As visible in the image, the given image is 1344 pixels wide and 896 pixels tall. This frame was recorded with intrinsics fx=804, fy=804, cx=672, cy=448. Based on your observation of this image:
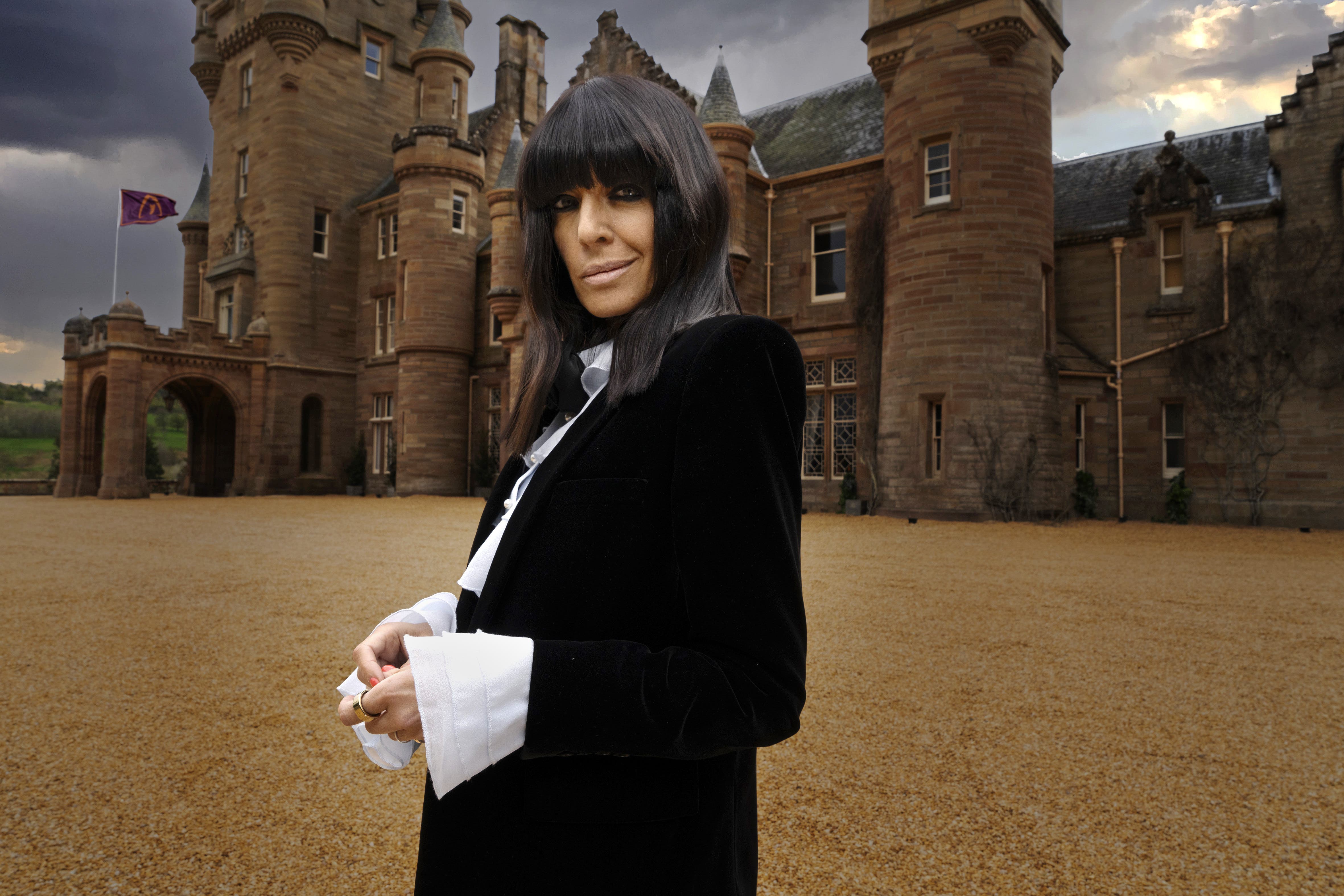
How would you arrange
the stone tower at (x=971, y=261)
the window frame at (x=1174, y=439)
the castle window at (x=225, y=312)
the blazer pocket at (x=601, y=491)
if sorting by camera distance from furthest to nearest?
the castle window at (x=225, y=312)
the window frame at (x=1174, y=439)
the stone tower at (x=971, y=261)
the blazer pocket at (x=601, y=491)

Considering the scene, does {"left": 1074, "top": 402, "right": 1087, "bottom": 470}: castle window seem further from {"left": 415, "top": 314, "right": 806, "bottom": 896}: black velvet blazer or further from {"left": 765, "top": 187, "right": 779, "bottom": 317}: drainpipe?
{"left": 415, "top": 314, "right": 806, "bottom": 896}: black velvet blazer

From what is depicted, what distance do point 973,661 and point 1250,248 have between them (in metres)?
14.4

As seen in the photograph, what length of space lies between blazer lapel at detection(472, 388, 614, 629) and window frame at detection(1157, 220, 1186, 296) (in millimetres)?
17879

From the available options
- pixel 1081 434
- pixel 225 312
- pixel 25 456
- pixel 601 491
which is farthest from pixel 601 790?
pixel 25 456

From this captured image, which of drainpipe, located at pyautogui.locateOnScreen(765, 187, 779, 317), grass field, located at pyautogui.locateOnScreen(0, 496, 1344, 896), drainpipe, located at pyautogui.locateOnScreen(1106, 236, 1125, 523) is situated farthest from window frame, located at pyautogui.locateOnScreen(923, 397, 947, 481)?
grass field, located at pyautogui.locateOnScreen(0, 496, 1344, 896)

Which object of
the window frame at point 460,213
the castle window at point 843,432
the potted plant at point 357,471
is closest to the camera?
the castle window at point 843,432

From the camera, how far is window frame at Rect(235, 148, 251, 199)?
86.0ft

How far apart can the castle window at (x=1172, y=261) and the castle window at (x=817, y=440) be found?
696 cm

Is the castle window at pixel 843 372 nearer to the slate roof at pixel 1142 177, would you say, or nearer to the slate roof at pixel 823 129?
the slate roof at pixel 823 129

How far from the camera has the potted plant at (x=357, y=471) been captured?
2455 cm

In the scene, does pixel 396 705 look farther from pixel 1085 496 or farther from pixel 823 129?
pixel 823 129

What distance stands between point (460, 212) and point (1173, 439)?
19211mm

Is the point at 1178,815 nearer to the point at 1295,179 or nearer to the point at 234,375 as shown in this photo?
the point at 1295,179

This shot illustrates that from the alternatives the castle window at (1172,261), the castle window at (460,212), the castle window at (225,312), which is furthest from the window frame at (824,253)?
the castle window at (225,312)
